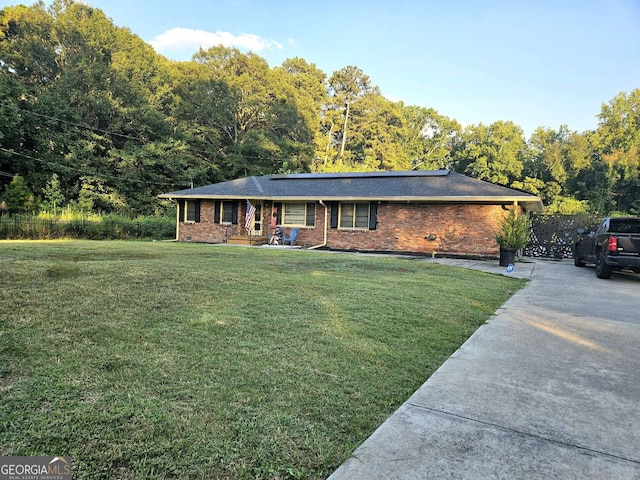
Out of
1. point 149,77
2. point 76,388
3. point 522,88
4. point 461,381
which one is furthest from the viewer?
point 149,77

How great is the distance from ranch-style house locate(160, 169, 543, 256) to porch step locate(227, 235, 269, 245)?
0.04m

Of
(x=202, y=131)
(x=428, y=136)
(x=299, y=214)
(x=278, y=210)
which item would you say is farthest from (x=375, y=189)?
(x=428, y=136)

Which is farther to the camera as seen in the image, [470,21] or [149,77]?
[149,77]

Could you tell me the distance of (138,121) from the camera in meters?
27.9

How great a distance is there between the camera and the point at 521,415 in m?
2.37

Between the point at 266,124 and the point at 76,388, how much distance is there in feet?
114

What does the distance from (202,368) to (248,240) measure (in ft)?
46.5

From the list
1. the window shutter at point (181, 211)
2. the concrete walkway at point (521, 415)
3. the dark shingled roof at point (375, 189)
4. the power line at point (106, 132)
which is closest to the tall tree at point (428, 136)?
the power line at point (106, 132)

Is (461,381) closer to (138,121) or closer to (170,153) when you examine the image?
(170,153)

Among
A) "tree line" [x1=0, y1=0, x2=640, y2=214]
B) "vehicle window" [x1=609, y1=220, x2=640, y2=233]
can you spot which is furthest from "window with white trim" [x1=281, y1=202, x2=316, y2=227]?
"tree line" [x1=0, y1=0, x2=640, y2=214]

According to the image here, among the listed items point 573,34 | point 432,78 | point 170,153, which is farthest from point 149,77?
point 573,34

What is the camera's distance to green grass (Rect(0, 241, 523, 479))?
182 centimetres

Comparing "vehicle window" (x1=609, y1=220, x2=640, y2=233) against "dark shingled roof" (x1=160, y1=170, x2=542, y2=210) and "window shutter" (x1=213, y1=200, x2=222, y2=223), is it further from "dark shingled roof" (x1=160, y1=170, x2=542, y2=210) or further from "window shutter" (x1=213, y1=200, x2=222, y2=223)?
"window shutter" (x1=213, y1=200, x2=222, y2=223)

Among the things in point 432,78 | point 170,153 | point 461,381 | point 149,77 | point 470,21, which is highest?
point 149,77
